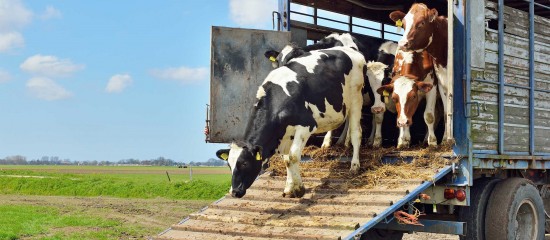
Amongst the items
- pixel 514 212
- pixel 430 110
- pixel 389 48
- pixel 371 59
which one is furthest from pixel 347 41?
pixel 514 212

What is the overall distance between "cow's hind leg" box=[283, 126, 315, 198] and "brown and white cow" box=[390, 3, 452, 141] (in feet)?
5.57

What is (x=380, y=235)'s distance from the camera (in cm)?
868

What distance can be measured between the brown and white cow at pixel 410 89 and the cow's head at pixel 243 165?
1843 mm

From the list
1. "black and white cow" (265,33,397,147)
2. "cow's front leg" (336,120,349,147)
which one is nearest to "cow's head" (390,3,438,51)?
"black and white cow" (265,33,397,147)

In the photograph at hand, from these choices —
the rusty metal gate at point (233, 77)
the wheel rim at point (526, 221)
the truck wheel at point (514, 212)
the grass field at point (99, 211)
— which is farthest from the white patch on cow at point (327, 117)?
the grass field at point (99, 211)

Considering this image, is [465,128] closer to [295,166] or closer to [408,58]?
[408,58]

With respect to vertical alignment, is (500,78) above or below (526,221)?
above

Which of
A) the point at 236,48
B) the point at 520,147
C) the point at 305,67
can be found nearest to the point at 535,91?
the point at 520,147

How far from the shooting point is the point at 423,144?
8609 mm

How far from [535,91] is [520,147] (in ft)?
2.75

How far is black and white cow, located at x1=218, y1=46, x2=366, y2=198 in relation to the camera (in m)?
7.44

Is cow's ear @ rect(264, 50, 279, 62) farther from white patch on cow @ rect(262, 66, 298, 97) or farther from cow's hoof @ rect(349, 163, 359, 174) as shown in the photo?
cow's hoof @ rect(349, 163, 359, 174)

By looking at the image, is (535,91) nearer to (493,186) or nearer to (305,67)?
(493,186)

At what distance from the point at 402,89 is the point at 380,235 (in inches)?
76.2
